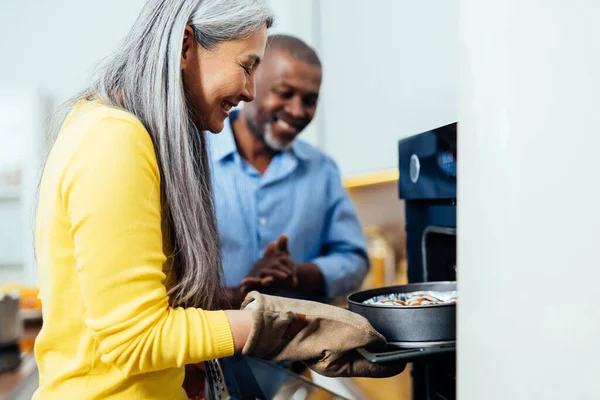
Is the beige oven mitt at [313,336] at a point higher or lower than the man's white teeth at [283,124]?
lower

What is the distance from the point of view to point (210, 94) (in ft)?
2.70

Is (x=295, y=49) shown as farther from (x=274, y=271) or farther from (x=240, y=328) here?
(x=240, y=328)

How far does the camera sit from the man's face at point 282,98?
5.35ft

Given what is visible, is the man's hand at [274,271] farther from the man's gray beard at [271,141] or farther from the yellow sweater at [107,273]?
the yellow sweater at [107,273]

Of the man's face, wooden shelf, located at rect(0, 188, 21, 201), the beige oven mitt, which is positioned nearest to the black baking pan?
the beige oven mitt

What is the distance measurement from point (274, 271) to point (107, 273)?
75 cm

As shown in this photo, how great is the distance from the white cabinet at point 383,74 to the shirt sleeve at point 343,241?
125 millimetres

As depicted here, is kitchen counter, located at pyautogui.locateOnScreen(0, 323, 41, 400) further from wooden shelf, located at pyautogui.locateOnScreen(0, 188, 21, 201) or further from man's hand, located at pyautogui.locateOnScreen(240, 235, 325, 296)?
wooden shelf, located at pyautogui.locateOnScreen(0, 188, 21, 201)

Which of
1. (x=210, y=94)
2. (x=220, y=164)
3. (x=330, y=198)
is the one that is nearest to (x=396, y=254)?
(x=330, y=198)

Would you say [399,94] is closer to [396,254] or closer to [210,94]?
[210,94]

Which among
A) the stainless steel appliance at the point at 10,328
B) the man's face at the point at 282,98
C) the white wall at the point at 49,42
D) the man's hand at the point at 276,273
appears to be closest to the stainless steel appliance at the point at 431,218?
the man's hand at the point at 276,273

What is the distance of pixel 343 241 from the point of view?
1706 mm

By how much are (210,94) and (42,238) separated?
10.5 inches

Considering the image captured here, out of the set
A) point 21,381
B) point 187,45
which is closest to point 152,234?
point 187,45
